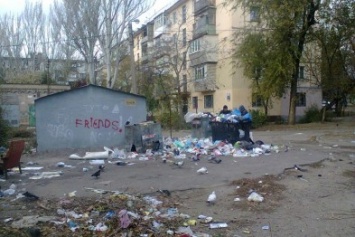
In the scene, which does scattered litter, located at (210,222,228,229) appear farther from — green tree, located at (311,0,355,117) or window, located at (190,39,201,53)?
window, located at (190,39,201,53)

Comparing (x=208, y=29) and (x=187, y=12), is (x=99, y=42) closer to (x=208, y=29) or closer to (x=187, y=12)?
(x=208, y=29)

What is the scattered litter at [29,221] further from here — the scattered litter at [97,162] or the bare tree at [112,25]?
the bare tree at [112,25]

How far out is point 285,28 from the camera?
24.7 m

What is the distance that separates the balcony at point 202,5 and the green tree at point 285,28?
10.5m

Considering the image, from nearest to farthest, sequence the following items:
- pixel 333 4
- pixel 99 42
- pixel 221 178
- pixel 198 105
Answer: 1. pixel 221 178
2. pixel 333 4
3. pixel 99 42
4. pixel 198 105

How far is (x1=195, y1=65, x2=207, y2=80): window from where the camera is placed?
37.2m

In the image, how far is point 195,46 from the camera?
37.9m

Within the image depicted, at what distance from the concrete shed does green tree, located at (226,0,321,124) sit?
13506 mm

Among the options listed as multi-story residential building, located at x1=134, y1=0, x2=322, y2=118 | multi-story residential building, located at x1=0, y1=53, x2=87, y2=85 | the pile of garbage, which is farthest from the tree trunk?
multi-story residential building, located at x1=0, y1=53, x2=87, y2=85

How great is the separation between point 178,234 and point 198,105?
36568 mm

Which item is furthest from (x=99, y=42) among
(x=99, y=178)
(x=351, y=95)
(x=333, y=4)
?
(x=99, y=178)

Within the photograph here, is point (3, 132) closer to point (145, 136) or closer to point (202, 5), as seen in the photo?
point (145, 136)

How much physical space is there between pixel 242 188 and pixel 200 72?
31257 millimetres

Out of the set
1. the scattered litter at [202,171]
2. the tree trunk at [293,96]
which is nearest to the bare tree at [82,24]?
the tree trunk at [293,96]
